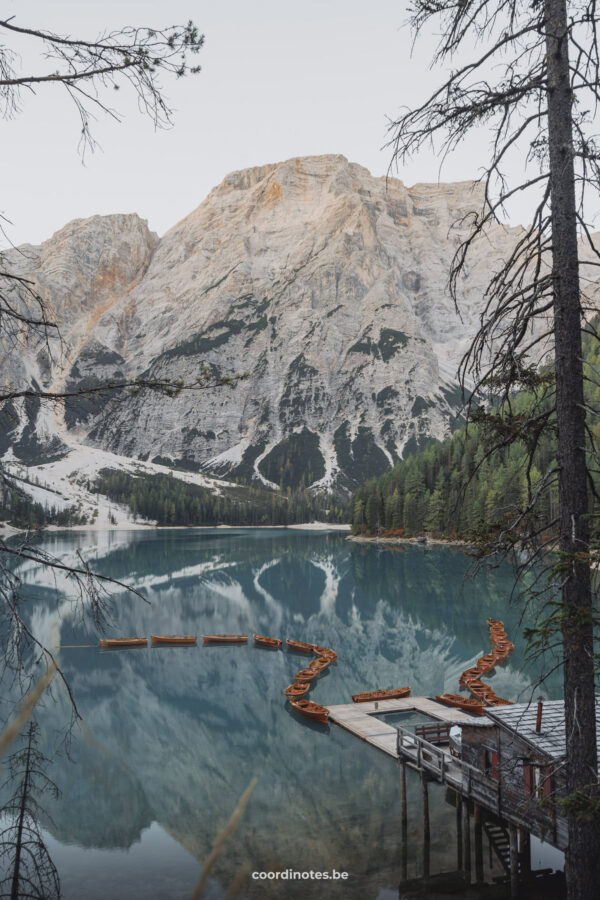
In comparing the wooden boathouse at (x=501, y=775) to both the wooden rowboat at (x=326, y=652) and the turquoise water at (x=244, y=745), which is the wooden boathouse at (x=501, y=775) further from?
the wooden rowboat at (x=326, y=652)

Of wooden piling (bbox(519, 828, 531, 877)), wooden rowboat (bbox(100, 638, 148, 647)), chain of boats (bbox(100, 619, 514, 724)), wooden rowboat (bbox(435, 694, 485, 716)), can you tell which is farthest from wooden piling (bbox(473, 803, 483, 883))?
wooden rowboat (bbox(100, 638, 148, 647))

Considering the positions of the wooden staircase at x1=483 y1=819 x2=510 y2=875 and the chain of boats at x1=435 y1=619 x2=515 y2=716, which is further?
the chain of boats at x1=435 y1=619 x2=515 y2=716

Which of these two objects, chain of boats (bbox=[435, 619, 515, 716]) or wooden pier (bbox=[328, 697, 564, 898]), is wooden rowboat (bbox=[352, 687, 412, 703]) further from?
wooden pier (bbox=[328, 697, 564, 898])

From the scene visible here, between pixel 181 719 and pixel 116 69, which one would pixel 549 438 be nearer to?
pixel 116 69

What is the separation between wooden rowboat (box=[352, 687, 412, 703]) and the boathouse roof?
50.9 feet

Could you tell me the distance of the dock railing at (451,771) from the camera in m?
16.5

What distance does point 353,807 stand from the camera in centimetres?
2112

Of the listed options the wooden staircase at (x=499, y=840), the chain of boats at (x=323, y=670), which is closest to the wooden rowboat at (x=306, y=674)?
the chain of boats at (x=323, y=670)

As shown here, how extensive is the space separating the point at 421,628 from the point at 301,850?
108ft

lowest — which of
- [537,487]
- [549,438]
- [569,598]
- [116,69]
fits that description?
[569,598]

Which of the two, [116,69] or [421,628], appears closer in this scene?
[116,69]

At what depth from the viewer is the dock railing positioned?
16453mm

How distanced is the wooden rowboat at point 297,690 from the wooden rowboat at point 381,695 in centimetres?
278

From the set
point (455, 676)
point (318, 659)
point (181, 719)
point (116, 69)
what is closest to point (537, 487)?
point (116, 69)
